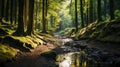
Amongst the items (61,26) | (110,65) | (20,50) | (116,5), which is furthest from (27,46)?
(61,26)

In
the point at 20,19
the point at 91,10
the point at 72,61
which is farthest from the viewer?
the point at 91,10

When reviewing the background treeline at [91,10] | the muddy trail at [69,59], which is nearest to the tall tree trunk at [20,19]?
the muddy trail at [69,59]

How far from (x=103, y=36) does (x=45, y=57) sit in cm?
931

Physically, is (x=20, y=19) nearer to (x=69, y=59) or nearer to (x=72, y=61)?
(x=69, y=59)

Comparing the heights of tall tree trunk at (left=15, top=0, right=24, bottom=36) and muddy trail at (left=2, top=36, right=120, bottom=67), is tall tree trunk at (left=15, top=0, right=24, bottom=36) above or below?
above

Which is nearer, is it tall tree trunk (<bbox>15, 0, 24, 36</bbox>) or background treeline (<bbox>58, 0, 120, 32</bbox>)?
tall tree trunk (<bbox>15, 0, 24, 36</bbox>)

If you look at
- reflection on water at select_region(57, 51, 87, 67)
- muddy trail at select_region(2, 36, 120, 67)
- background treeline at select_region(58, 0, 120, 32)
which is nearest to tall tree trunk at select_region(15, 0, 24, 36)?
muddy trail at select_region(2, 36, 120, 67)

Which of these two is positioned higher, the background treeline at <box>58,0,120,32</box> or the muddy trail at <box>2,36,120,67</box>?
the background treeline at <box>58,0,120,32</box>

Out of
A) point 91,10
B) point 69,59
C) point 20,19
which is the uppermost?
point 91,10

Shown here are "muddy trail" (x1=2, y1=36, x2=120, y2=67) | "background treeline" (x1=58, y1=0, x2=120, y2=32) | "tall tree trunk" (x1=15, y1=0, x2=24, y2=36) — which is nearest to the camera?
"muddy trail" (x1=2, y1=36, x2=120, y2=67)

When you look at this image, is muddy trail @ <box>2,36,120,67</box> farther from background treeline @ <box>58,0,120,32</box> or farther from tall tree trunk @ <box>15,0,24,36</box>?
background treeline @ <box>58,0,120,32</box>

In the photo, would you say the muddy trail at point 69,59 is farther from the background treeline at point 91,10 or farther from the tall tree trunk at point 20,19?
the background treeline at point 91,10

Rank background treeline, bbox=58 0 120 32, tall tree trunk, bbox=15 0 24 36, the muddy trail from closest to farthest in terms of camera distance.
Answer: the muddy trail < tall tree trunk, bbox=15 0 24 36 < background treeline, bbox=58 0 120 32

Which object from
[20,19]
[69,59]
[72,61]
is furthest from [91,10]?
[72,61]
